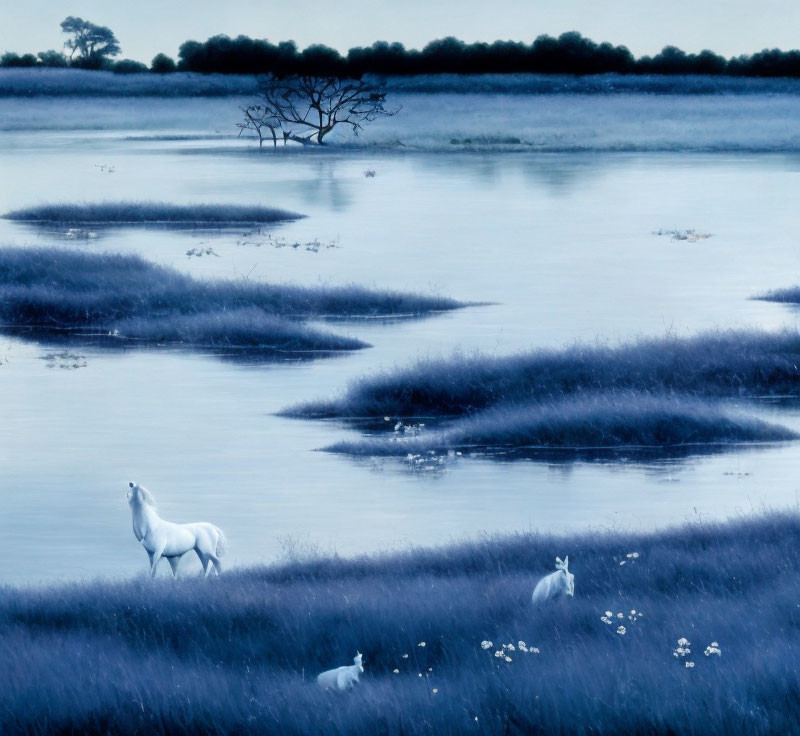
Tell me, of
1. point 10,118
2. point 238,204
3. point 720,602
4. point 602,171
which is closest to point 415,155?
point 602,171

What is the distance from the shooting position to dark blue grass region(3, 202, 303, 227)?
167ft

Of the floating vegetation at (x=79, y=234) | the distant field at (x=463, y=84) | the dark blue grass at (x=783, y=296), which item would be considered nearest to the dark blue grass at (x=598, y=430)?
the dark blue grass at (x=783, y=296)

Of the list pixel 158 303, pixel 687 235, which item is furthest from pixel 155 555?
pixel 687 235

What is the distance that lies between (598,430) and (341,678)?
1059cm

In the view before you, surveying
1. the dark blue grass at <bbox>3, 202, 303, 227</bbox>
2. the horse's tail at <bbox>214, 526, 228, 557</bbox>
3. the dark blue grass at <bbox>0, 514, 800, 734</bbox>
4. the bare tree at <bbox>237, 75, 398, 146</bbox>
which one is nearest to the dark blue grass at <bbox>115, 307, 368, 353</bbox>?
the dark blue grass at <bbox>0, 514, 800, 734</bbox>

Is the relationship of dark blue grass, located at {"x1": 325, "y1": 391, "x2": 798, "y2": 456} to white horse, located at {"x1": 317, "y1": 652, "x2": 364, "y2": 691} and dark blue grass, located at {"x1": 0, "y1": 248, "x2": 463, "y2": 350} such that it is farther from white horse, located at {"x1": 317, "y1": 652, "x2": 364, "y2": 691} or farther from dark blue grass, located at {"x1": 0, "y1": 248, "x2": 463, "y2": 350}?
white horse, located at {"x1": 317, "y1": 652, "x2": 364, "y2": 691}

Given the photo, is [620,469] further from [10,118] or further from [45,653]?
[10,118]

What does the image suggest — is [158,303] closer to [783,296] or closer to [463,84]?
[783,296]

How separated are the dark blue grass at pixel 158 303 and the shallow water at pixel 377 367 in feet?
4.88

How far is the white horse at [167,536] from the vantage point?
10867 millimetres

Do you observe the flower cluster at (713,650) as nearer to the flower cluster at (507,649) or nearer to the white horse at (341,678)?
the flower cluster at (507,649)

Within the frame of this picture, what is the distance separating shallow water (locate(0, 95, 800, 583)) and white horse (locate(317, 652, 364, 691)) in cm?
367

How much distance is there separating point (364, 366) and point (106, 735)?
16.0 meters

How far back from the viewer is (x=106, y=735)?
8.50 metres
